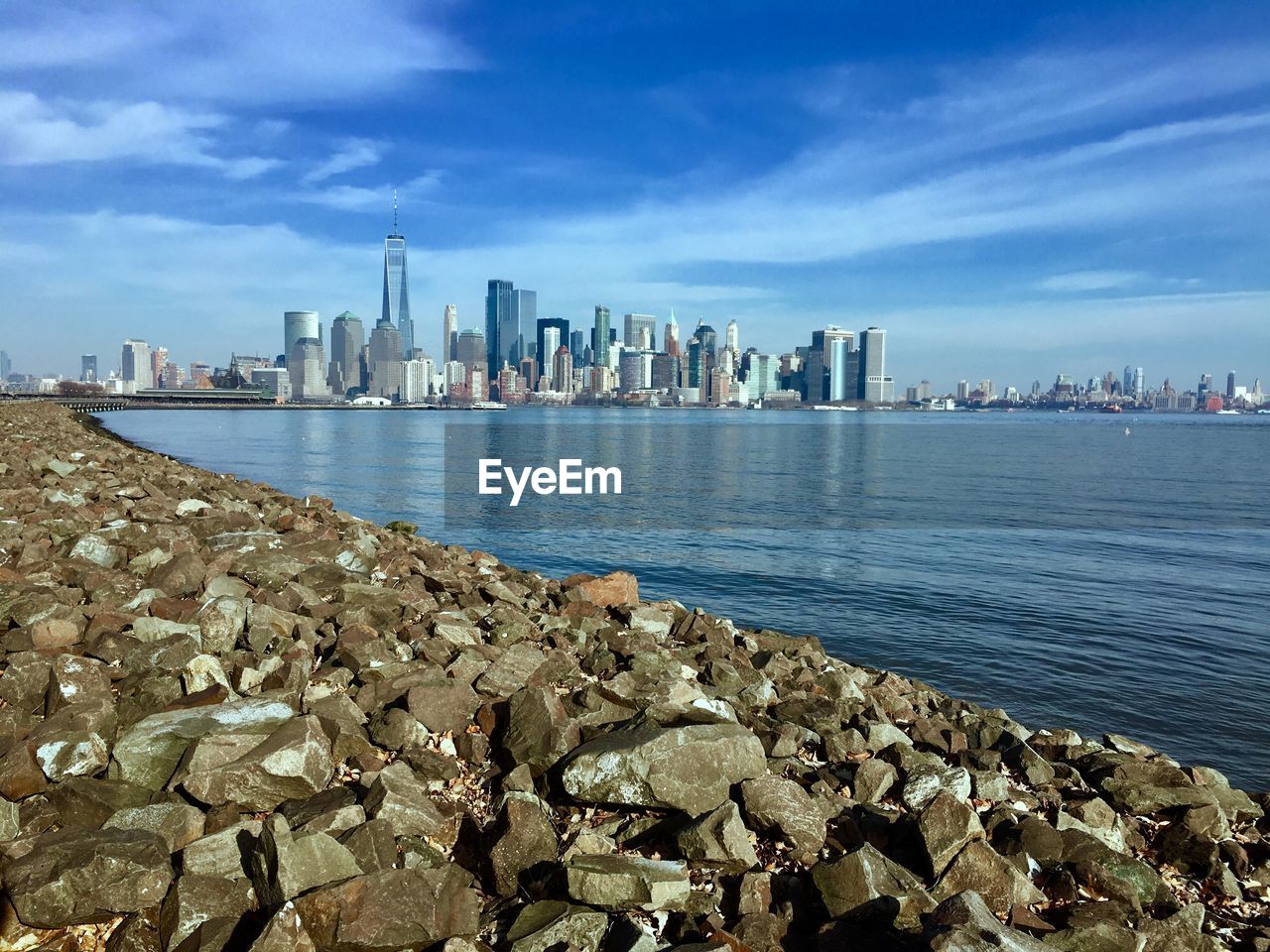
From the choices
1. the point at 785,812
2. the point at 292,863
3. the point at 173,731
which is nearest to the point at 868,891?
the point at 785,812

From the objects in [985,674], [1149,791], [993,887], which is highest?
[993,887]

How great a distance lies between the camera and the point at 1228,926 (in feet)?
19.1

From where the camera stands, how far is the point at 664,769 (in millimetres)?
5879

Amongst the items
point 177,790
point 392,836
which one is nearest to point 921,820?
point 392,836

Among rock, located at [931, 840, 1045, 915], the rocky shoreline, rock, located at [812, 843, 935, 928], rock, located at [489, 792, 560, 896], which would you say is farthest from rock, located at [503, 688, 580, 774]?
rock, located at [931, 840, 1045, 915]

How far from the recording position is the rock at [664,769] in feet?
19.1

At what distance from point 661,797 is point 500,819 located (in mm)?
1048

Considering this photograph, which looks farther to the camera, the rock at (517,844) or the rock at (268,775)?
the rock at (268,775)

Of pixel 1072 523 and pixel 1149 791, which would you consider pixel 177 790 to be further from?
pixel 1072 523

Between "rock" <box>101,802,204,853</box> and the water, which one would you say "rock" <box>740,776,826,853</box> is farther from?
the water

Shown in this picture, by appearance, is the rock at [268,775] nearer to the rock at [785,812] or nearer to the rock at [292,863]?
the rock at [292,863]

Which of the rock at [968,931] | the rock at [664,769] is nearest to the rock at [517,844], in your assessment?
the rock at [664,769]

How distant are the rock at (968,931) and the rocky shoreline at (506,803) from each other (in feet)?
0.07

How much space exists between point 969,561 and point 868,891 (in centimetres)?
2327
